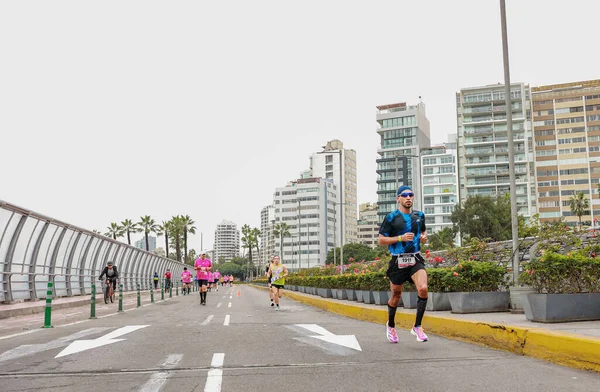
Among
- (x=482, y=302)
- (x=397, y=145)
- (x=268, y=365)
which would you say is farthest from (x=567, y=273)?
(x=397, y=145)

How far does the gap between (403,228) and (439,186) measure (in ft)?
416

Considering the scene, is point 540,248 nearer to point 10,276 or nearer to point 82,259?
point 10,276

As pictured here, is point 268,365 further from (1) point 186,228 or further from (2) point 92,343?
(1) point 186,228

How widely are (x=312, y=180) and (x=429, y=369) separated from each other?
519ft

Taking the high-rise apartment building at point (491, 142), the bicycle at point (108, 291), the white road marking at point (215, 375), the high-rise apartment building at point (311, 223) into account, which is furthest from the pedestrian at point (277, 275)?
the high-rise apartment building at point (311, 223)

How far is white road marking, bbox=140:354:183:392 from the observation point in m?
4.61

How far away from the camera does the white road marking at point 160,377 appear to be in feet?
15.1

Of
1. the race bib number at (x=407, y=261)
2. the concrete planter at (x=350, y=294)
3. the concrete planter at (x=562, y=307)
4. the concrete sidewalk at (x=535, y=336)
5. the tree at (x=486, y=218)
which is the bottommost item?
the concrete planter at (x=350, y=294)

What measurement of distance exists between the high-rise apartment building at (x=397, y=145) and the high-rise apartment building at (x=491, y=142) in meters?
22.2

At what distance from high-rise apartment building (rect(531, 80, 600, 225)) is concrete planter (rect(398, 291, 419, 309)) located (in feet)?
326

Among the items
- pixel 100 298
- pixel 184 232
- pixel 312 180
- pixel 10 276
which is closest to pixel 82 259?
pixel 100 298

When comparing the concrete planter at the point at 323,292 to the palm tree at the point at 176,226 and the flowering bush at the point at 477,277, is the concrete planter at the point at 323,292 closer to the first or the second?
the flowering bush at the point at 477,277

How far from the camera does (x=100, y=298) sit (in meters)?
24.6

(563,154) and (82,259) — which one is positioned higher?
(563,154)
